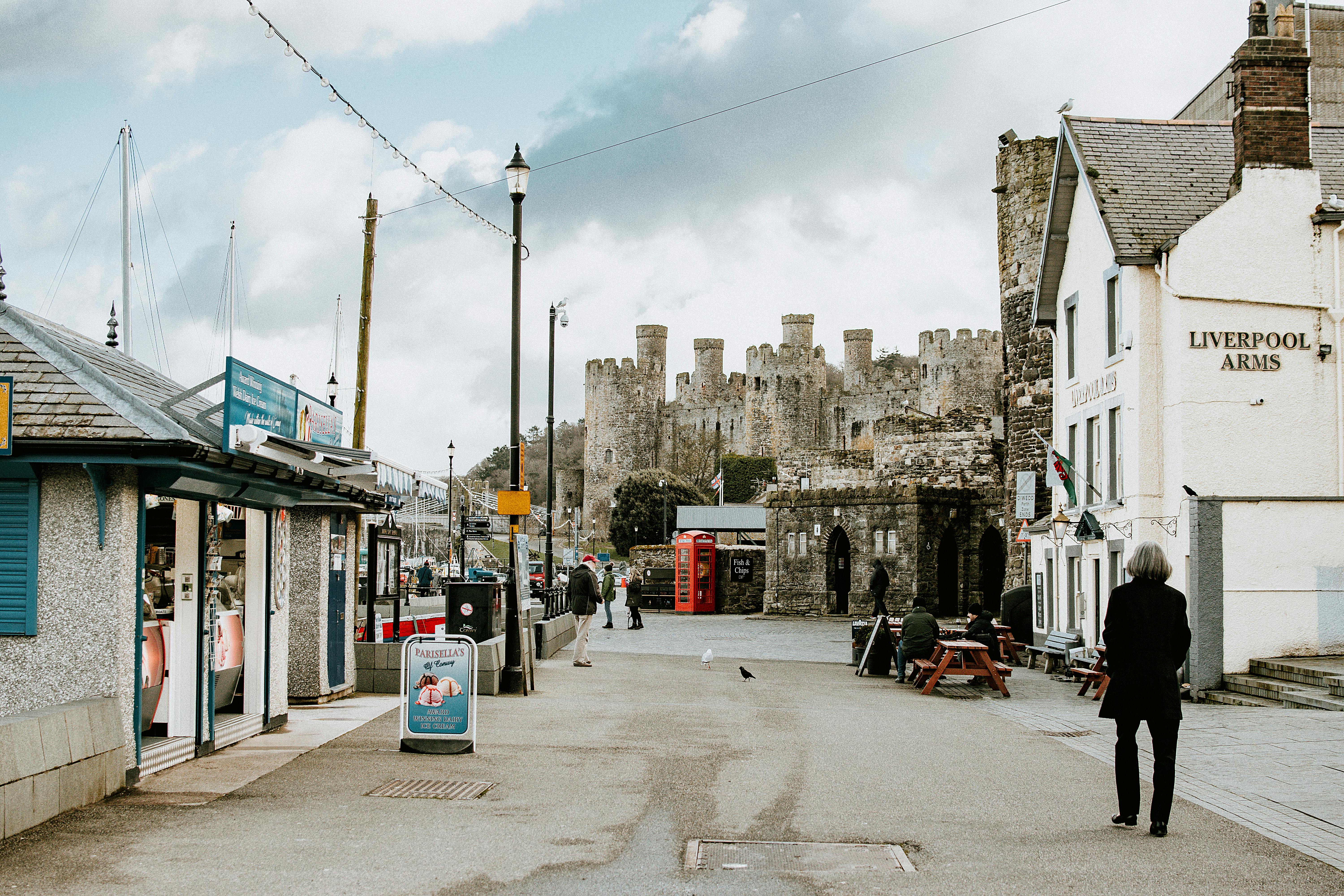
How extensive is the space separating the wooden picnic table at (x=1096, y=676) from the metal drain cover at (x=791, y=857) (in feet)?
30.7

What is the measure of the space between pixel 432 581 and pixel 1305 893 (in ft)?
169

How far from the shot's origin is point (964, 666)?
16.9 m

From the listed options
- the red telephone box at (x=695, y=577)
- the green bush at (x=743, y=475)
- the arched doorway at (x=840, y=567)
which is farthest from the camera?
the green bush at (x=743, y=475)

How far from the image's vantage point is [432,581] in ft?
183

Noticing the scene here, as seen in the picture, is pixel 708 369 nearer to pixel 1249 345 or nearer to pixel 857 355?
A: pixel 857 355

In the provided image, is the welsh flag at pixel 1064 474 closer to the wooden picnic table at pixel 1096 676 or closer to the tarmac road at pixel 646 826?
the wooden picnic table at pixel 1096 676

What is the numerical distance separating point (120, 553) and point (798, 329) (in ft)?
312

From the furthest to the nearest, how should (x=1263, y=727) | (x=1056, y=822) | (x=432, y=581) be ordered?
(x=432, y=581), (x=1263, y=727), (x=1056, y=822)

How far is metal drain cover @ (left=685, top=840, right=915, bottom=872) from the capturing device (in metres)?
6.62

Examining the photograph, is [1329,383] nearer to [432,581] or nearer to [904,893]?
[904,893]

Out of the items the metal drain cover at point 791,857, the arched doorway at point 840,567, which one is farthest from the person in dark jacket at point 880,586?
the metal drain cover at point 791,857

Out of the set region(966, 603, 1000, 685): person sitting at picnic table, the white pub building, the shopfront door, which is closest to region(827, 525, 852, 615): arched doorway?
region(966, 603, 1000, 685): person sitting at picnic table

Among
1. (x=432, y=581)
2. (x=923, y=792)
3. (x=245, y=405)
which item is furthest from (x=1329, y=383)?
(x=432, y=581)

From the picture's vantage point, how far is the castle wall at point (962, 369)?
8544 centimetres
